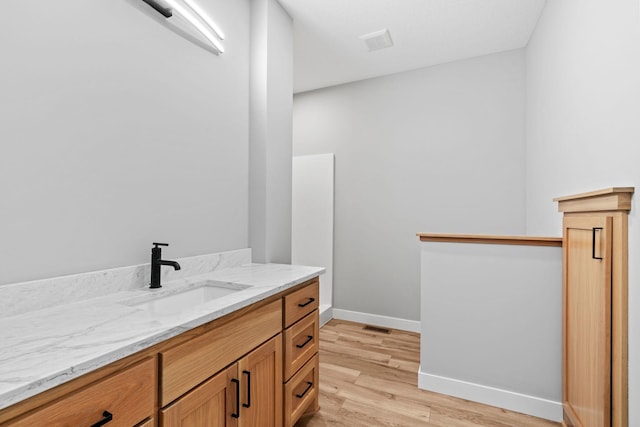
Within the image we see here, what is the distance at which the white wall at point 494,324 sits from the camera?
6.20 ft

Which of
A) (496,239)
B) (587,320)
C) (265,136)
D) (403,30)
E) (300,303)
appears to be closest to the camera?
(587,320)

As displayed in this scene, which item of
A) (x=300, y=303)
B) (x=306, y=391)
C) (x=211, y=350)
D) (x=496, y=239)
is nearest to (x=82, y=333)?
(x=211, y=350)

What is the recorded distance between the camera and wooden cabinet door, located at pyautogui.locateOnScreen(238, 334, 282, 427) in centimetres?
124

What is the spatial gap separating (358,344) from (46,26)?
2.98 metres

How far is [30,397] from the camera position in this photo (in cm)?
63

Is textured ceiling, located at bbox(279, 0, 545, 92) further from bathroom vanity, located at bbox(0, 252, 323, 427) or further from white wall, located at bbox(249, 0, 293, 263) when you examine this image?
bathroom vanity, located at bbox(0, 252, 323, 427)

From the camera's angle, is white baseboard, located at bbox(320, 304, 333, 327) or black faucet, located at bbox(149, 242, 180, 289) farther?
white baseboard, located at bbox(320, 304, 333, 327)

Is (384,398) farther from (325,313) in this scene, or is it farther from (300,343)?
(325,313)

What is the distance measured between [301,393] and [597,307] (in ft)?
4.81

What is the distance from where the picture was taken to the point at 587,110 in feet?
5.22

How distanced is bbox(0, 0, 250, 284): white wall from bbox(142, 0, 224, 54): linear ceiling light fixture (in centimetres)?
8

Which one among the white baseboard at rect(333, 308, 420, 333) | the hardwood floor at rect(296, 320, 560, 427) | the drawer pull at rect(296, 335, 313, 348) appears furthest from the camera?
the white baseboard at rect(333, 308, 420, 333)

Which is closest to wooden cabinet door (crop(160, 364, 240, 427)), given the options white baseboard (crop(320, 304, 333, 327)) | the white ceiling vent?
white baseboard (crop(320, 304, 333, 327))

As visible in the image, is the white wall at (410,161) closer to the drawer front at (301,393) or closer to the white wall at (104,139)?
the drawer front at (301,393)
